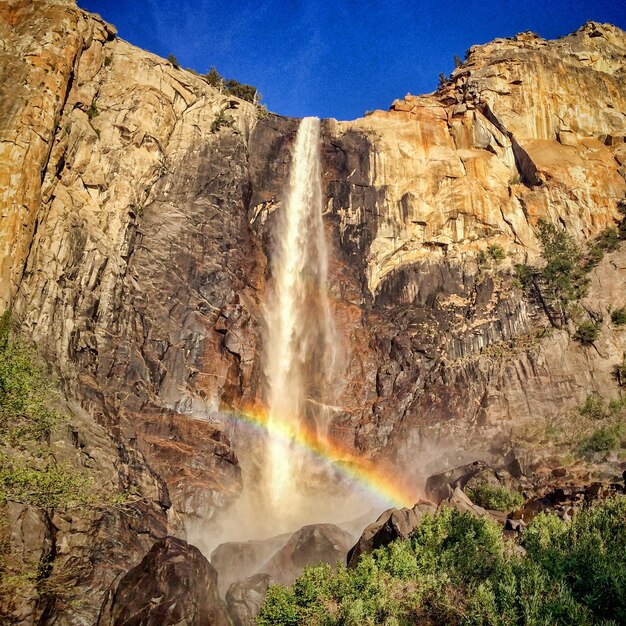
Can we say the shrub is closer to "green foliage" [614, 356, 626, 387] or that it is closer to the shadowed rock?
"green foliage" [614, 356, 626, 387]

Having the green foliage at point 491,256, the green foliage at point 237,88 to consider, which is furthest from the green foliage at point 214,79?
the green foliage at point 491,256

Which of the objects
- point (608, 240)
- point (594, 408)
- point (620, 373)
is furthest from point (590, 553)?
point (608, 240)

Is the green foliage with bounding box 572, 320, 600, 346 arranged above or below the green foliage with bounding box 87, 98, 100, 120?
below

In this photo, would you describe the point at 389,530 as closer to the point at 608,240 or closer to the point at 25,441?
the point at 25,441

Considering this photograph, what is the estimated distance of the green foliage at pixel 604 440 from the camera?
2944 cm

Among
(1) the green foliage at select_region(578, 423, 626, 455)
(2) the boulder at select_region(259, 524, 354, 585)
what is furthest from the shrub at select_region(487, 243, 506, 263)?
(2) the boulder at select_region(259, 524, 354, 585)

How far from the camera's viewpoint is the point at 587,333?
35.3 m

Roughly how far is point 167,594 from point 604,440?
1002 inches

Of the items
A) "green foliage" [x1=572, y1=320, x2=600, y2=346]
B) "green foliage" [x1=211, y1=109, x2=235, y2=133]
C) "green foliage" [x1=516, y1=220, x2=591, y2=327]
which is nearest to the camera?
"green foliage" [x1=572, y1=320, x2=600, y2=346]

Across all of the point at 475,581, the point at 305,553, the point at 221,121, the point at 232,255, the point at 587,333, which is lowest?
the point at 305,553

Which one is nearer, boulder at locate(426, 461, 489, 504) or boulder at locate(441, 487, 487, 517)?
boulder at locate(441, 487, 487, 517)

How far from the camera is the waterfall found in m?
35.3

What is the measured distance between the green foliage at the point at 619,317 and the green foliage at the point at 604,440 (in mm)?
8524

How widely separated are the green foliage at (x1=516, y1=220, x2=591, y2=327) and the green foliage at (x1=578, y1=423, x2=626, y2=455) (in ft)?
29.6
